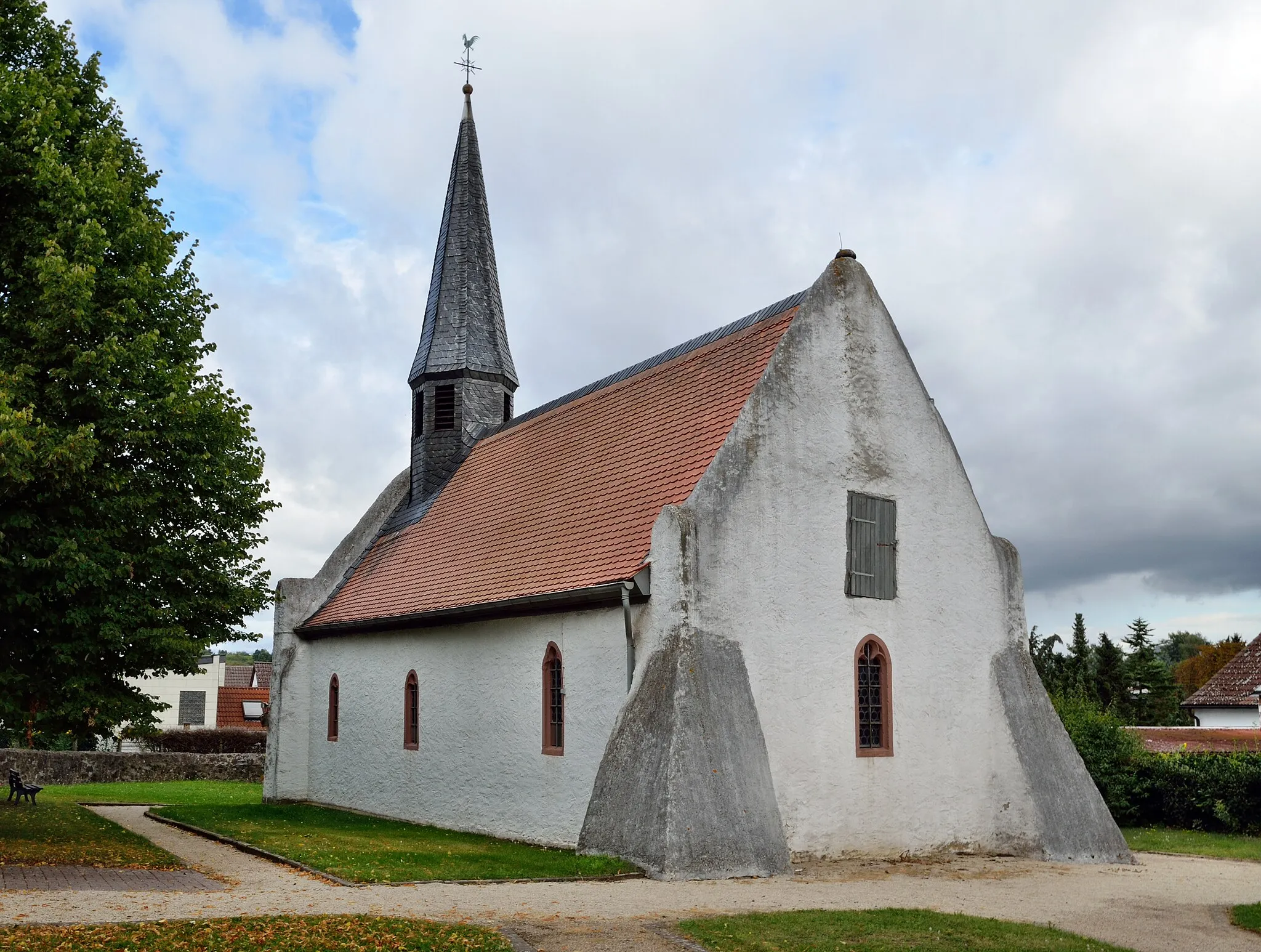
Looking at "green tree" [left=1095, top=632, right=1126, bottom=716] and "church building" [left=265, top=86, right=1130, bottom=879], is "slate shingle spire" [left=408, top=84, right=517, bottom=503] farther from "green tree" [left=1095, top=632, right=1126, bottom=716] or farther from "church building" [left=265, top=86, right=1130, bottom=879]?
"green tree" [left=1095, top=632, right=1126, bottom=716]

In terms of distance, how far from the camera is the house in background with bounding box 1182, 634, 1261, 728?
35688 millimetres

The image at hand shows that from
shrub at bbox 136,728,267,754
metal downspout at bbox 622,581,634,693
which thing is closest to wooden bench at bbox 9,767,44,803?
metal downspout at bbox 622,581,634,693

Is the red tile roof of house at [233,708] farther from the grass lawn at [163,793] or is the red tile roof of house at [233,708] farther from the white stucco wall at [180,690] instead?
the grass lawn at [163,793]

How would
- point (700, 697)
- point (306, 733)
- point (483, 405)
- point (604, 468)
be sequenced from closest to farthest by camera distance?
point (700, 697) < point (604, 468) < point (306, 733) < point (483, 405)

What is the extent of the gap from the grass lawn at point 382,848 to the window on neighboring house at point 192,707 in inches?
1430

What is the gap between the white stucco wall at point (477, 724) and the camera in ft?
54.7

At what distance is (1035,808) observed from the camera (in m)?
17.6

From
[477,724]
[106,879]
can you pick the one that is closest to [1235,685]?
[477,724]

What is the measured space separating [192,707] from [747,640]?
48.5m

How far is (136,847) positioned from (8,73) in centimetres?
1090

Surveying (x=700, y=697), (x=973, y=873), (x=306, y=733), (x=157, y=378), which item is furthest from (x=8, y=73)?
(x=973, y=873)

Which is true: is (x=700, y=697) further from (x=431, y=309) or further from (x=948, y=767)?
(x=431, y=309)

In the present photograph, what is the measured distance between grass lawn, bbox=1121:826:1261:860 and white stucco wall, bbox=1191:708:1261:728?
15.1 meters

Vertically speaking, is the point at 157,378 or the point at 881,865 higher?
the point at 157,378
